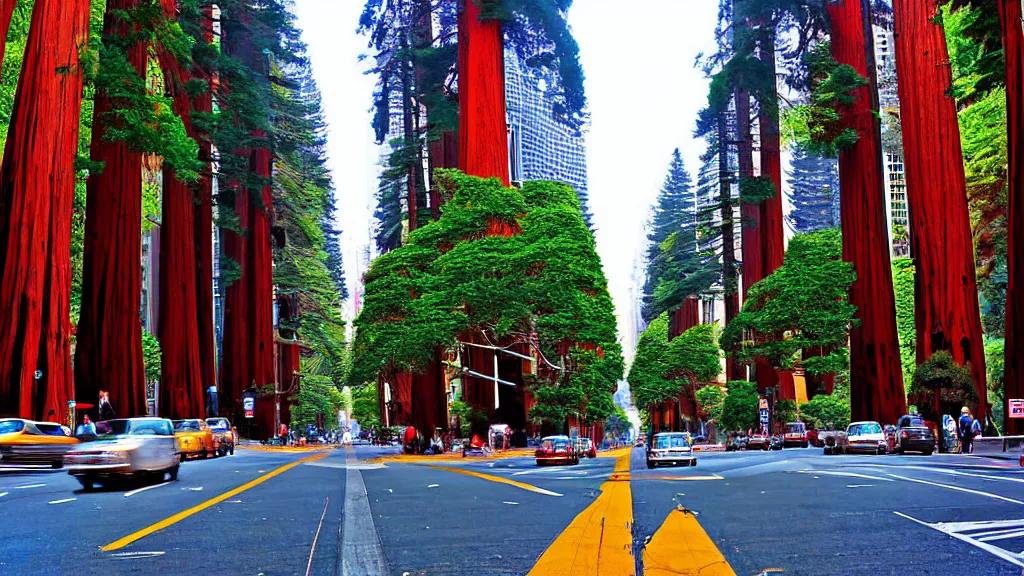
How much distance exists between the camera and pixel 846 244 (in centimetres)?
4903

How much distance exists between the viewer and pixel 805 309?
5725cm

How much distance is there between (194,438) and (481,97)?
2402cm

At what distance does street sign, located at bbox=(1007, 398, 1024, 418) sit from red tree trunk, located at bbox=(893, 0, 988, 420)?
29.1 feet

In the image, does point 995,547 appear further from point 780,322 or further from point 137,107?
point 780,322

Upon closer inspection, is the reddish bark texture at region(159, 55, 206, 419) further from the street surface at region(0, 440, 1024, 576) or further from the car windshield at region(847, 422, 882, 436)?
the street surface at region(0, 440, 1024, 576)

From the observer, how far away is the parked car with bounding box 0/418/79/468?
90.8 ft

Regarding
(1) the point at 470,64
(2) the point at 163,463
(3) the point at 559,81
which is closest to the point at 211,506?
(2) the point at 163,463

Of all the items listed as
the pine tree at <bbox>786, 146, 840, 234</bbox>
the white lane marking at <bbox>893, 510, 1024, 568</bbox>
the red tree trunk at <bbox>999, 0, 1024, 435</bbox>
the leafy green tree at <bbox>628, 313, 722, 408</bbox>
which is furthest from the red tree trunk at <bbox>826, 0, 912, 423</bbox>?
the pine tree at <bbox>786, 146, 840, 234</bbox>

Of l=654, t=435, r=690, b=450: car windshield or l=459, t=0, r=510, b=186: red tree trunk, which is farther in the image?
l=459, t=0, r=510, b=186: red tree trunk

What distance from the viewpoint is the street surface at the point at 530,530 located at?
711 cm

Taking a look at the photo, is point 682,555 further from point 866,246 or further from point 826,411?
point 826,411

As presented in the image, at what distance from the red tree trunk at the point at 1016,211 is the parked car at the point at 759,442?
129ft

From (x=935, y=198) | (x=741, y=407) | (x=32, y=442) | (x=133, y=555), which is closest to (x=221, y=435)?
(x=32, y=442)

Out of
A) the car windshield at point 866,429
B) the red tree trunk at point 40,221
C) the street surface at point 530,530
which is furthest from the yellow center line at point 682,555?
the car windshield at point 866,429
